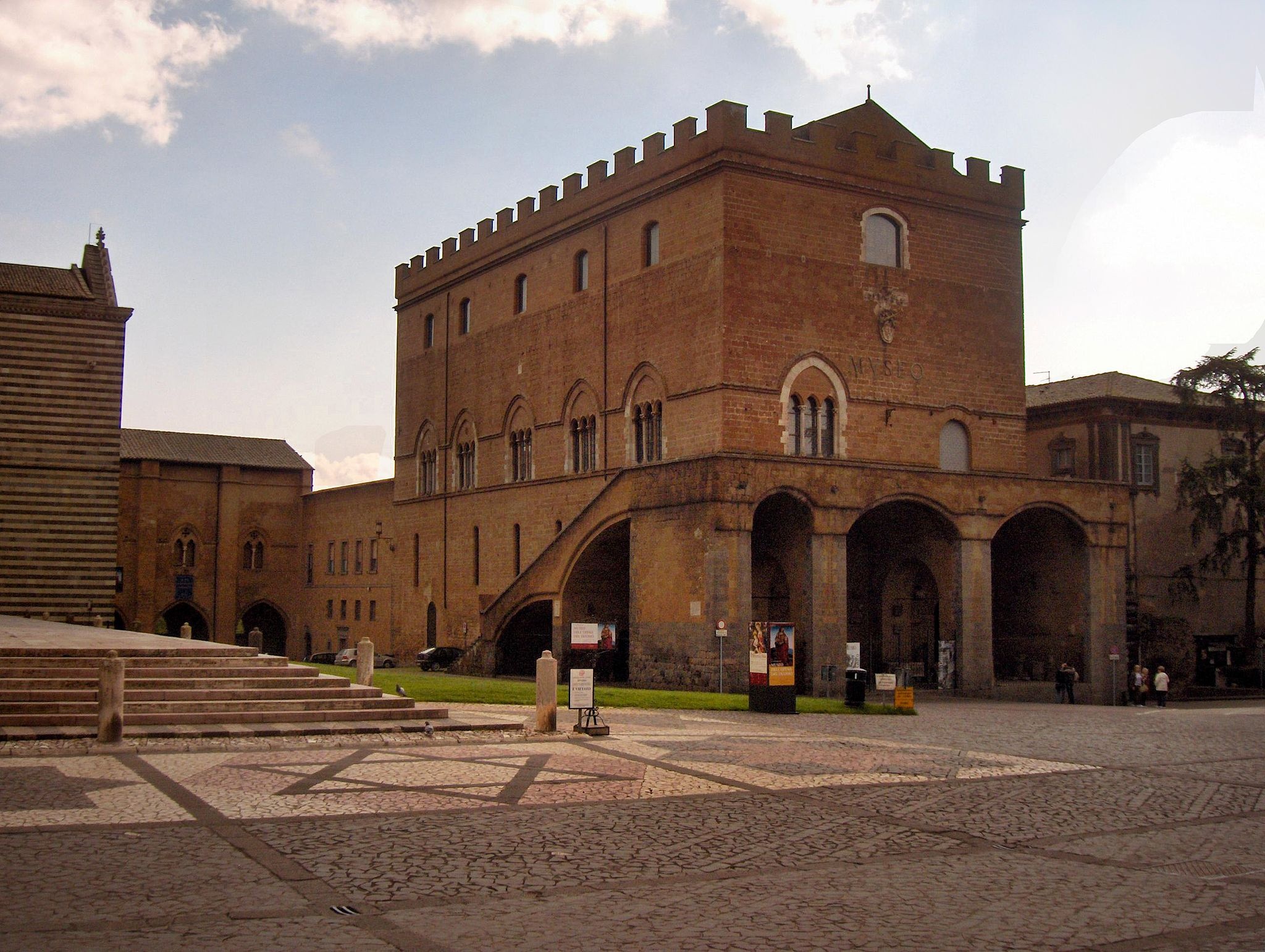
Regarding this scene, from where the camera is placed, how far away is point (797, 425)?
1377 inches

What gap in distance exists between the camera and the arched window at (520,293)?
43.8 m

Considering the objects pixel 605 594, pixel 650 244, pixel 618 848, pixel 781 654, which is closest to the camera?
pixel 618 848

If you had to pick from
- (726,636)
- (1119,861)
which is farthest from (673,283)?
(1119,861)

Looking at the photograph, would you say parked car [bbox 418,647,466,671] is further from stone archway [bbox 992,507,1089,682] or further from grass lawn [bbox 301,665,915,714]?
stone archway [bbox 992,507,1089,682]

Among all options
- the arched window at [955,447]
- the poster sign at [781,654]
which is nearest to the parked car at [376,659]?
the arched window at [955,447]

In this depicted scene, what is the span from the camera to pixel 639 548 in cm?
3284

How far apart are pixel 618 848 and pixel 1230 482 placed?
42.6 m

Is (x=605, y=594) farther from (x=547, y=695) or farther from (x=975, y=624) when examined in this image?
(x=547, y=695)

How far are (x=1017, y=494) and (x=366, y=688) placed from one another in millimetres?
21334

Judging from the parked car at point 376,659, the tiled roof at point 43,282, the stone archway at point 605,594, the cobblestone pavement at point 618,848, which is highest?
the tiled roof at point 43,282

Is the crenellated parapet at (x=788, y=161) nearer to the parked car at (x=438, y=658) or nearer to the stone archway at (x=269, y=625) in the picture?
the parked car at (x=438, y=658)

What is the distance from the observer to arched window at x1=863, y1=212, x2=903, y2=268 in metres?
36.6

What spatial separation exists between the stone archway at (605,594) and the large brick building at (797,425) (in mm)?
80

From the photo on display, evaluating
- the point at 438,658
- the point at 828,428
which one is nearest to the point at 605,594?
the point at 828,428
